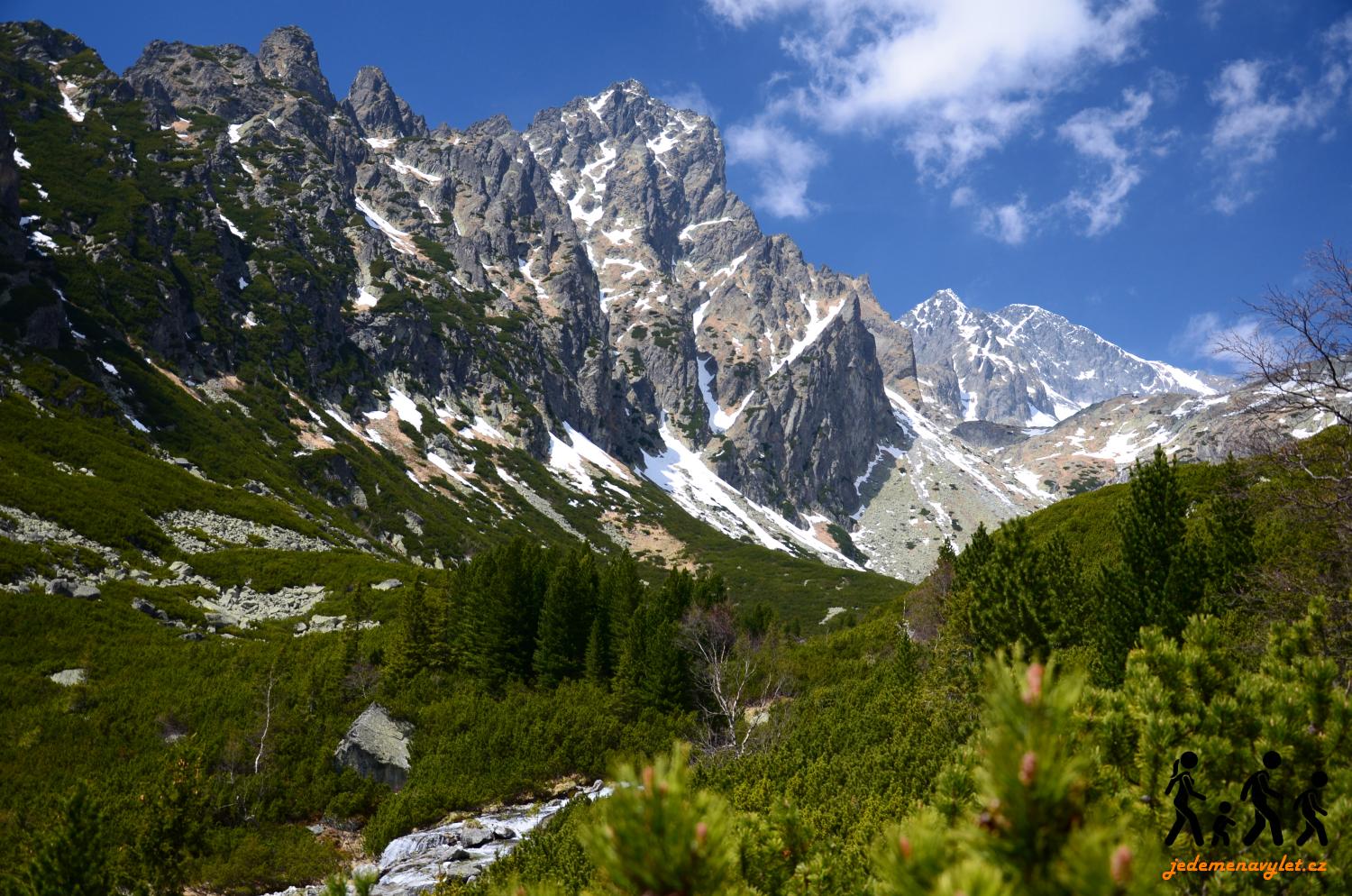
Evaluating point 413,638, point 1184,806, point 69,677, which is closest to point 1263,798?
point 1184,806

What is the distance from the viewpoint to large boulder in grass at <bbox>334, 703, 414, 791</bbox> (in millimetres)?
21578

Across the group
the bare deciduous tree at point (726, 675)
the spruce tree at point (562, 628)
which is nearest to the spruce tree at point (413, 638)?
the spruce tree at point (562, 628)

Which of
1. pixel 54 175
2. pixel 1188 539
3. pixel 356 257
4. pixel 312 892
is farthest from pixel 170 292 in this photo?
pixel 1188 539

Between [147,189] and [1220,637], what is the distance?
6239 inches

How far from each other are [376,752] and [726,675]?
46.8ft

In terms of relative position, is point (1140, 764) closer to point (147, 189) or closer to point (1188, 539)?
point (1188, 539)

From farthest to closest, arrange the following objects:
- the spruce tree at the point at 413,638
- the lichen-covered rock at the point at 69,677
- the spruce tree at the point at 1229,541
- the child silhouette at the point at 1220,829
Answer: the spruce tree at the point at 413,638 < the lichen-covered rock at the point at 69,677 < the spruce tree at the point at 1229,541 < the child silhouette at the point at 1220,829

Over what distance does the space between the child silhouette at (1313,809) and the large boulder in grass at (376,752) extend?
76.6 feet

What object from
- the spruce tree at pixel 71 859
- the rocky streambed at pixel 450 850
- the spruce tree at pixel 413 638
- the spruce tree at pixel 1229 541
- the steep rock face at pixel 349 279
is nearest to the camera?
the spruce tree at pixel 71 859

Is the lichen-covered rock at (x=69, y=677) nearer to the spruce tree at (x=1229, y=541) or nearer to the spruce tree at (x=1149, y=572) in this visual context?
the spruce tree at (x=1149, y=572)

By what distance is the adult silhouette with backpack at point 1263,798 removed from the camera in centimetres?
342

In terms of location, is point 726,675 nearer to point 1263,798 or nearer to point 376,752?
point 376,752

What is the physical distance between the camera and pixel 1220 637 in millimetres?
5324

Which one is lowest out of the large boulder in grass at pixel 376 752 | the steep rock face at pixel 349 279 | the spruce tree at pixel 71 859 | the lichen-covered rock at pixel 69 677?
the large boulder in grass at pixel 376 752
